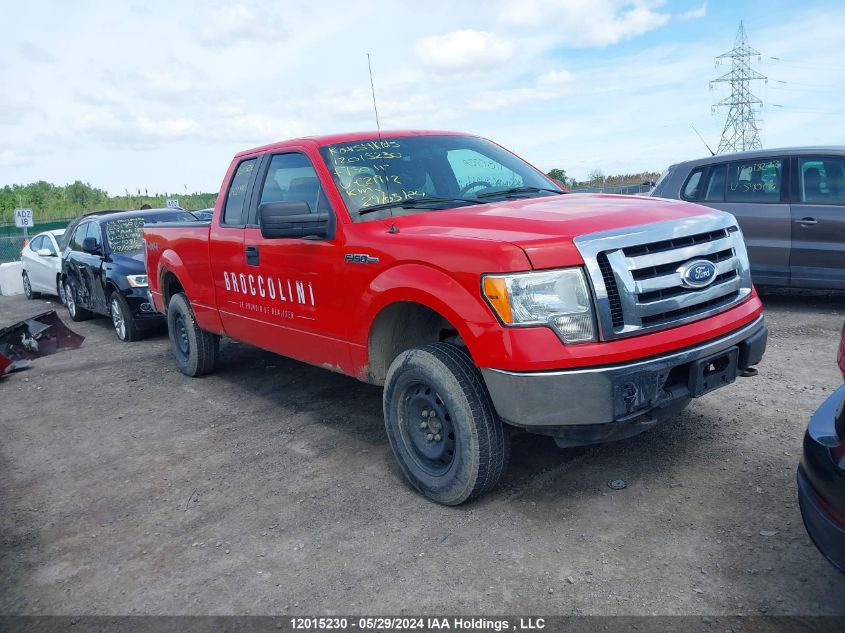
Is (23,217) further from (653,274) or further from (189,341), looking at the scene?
(653,274)

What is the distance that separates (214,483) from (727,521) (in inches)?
112

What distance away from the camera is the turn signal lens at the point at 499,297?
320 cm

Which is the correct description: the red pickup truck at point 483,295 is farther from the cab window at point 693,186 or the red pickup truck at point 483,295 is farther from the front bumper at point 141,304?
the front bumper at point 141,304

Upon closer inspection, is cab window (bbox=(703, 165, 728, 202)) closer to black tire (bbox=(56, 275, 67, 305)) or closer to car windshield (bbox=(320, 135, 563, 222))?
car windshield (bbox=(320, 135, 563, 222))

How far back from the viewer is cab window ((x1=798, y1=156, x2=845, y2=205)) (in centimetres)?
734

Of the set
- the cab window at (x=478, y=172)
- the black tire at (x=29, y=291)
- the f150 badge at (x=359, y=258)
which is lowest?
the black tire at (x=29, y=291)

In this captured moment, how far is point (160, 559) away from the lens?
3.46m

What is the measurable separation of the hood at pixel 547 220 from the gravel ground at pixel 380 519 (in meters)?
1.33

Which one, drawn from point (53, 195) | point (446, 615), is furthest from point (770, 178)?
point (53, 195)

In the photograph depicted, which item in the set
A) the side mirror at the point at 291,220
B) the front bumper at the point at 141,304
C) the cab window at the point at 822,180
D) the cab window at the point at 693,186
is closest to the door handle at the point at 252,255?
the side mirror at the point at 291,220

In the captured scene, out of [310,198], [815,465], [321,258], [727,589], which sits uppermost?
[310,198]

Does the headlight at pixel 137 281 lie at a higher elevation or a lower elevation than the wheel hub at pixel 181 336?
higher

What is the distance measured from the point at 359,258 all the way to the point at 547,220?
3.67 ft

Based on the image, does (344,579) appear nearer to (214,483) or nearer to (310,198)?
(214,483)
